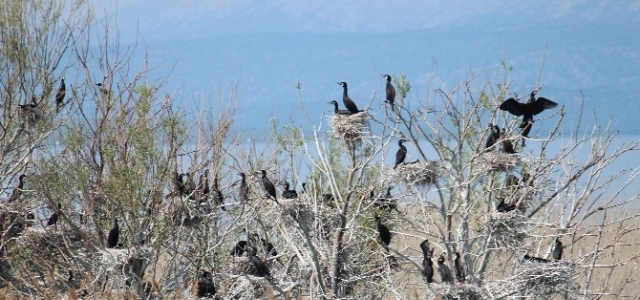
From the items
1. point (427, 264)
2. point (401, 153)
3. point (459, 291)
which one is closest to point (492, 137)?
point (401, 153)

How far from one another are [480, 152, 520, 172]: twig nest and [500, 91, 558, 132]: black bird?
1.47 feet

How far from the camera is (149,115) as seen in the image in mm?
15117

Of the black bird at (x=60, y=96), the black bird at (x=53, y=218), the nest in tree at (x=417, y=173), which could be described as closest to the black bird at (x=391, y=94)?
the nest in tree at (x=417, y=173)

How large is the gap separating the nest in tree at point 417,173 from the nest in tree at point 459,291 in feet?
3.93

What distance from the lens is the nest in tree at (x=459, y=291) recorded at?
11.4 meters

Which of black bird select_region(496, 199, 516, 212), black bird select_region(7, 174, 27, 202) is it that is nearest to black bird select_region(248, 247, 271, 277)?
black bird select_region(496, 199, 516, 212)

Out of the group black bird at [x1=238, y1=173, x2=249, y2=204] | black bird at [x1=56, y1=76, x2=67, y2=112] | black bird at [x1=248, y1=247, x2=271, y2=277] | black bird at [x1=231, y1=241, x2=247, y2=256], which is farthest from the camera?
black bird at [x1=56, y1=76, x2=67, y2=112]

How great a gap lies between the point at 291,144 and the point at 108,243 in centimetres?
246

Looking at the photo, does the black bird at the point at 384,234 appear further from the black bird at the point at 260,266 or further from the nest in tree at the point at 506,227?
the black bird at the point at 260,266

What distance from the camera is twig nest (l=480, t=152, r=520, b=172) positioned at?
11633 mm

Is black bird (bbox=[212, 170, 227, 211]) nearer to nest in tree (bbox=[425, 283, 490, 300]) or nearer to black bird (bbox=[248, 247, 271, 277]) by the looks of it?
black bird (bbox=[248, 247, 271, 277])

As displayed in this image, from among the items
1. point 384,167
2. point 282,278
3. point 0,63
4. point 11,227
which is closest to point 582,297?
point 384,167

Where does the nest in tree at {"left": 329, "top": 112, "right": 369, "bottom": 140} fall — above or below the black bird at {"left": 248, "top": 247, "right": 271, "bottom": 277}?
above

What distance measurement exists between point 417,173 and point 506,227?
3.59ft
